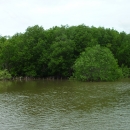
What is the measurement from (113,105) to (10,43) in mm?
50503

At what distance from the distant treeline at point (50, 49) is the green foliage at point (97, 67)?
867 cm

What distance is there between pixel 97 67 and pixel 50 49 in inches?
735

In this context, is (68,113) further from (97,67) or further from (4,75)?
(4,75)

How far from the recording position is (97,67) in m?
59.8

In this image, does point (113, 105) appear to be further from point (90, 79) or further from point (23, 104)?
point (90, 79)

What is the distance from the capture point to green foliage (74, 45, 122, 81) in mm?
59469

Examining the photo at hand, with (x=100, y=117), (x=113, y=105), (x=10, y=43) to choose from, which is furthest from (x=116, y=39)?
(x=100, y=117)

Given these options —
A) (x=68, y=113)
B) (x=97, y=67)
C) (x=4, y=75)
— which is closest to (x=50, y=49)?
(x=4, y=75)

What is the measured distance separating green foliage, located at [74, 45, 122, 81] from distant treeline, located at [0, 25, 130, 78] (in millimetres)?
8671

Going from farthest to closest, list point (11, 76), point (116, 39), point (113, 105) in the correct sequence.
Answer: point (116, 39), point (11, 76), point (113, 105)

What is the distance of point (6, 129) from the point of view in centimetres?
2120

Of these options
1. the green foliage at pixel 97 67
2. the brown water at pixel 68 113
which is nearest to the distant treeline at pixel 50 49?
the green foliage at pixel 97 67

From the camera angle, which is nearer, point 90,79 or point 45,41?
point 90,79

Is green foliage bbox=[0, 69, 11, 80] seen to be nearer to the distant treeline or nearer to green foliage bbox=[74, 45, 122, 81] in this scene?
the distant treeline
